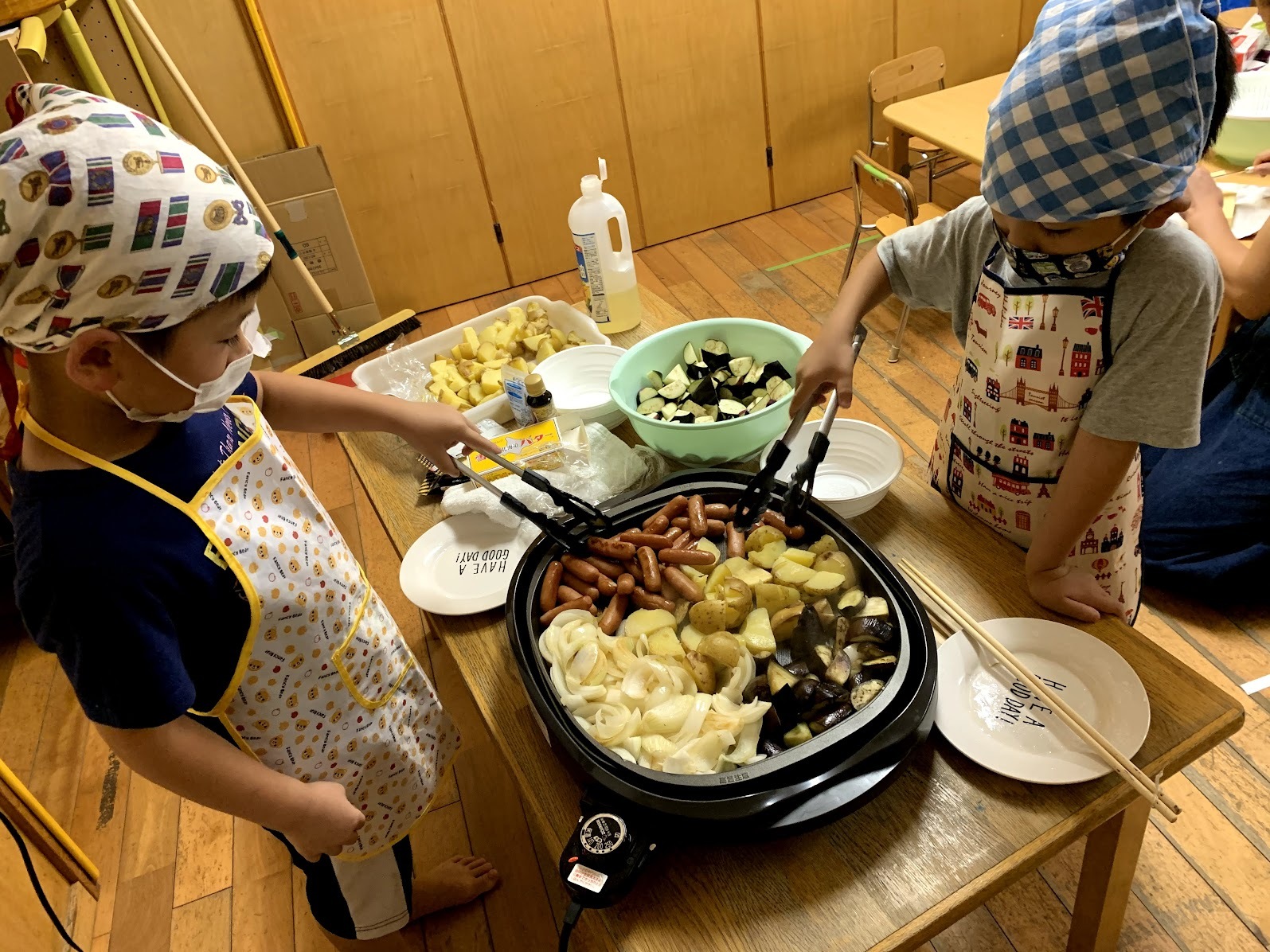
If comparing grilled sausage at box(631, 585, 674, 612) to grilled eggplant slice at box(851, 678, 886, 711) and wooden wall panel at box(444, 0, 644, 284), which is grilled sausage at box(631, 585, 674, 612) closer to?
grilled eggplant slice at box(851, 678, 886, 711)

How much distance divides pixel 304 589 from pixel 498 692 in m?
0.27

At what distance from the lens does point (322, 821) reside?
3.11 feet

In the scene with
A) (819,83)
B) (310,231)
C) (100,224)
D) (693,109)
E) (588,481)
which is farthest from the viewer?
(819,83)

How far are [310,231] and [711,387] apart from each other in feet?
8.05

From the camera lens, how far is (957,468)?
1.31m

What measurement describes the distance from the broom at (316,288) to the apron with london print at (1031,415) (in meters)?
1.91

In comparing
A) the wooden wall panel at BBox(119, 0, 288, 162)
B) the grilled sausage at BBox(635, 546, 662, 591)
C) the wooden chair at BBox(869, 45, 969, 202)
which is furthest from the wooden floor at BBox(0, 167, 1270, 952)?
the wooden wall panel at BBox(119, 0, 288, 162)

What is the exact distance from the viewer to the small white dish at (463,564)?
1.17 m

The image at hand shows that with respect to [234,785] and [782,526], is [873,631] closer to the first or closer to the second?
[782,526]

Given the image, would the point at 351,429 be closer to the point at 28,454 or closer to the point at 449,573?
the point at 449,573

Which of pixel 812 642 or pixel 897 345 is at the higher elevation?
pixel 812 642

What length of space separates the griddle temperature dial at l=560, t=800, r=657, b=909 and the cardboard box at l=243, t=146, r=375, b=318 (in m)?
2.87

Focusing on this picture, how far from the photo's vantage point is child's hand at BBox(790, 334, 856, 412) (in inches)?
46.4

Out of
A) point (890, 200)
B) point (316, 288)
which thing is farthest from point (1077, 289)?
point (316, 288)
